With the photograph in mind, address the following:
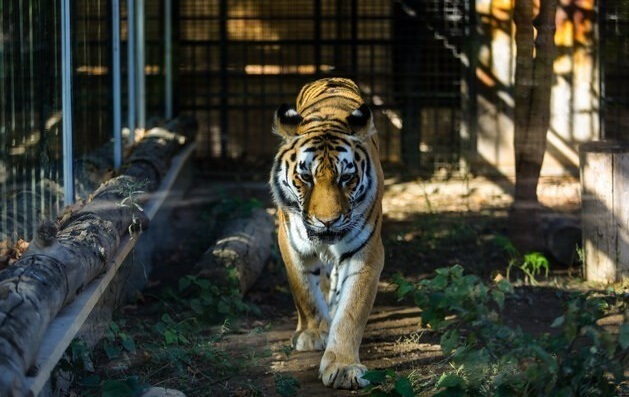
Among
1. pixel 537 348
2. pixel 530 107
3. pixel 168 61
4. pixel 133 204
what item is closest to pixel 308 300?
pixel 133 204

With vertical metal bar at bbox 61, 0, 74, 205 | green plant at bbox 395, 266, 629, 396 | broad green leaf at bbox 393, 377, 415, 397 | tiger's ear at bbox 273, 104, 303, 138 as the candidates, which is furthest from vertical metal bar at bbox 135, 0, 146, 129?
green plant at bbox 395, 266, 629, 396

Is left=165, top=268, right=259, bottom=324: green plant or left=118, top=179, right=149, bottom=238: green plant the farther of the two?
left=165, top=268, right=259, bottom=324: green plant

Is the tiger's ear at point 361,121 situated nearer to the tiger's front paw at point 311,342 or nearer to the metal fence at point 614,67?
the tiger's front paw at point 311,342

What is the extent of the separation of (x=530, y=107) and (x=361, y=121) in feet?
8.63

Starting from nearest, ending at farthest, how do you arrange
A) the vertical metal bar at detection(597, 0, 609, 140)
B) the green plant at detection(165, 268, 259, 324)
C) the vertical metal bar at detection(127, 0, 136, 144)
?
the green plant at detection(165, 268, 259, 324) < the vertical metal bar at detection(127, 0, 136, 144) < the vertical metal bar at detection(597, 0, 609, 140)

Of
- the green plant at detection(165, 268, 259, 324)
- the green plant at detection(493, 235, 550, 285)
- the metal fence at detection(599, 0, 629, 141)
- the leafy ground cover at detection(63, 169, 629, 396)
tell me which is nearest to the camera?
the leafy ground cover at detection(63, 169, 629, 396)

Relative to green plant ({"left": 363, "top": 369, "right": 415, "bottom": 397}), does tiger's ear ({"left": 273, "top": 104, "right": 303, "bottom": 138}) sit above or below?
above

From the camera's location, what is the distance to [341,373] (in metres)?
4.98

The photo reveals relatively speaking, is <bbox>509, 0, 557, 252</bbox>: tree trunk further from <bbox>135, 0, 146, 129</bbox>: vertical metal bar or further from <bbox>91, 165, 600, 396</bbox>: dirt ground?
<bbox>135, 0, 146, 129</bbox>: vertical metal bar

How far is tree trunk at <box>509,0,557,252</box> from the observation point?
7746 mm

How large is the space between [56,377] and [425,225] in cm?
500

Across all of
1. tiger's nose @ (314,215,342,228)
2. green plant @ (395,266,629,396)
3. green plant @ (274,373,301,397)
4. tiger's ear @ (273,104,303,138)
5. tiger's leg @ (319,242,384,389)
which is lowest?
green plant @ (274,373,301,397)

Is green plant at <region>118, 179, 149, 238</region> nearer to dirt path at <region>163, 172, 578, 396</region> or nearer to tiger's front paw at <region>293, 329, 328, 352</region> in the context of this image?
dirt path at <region>163, 172, 578, 396</region>

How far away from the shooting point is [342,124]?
568 cm
